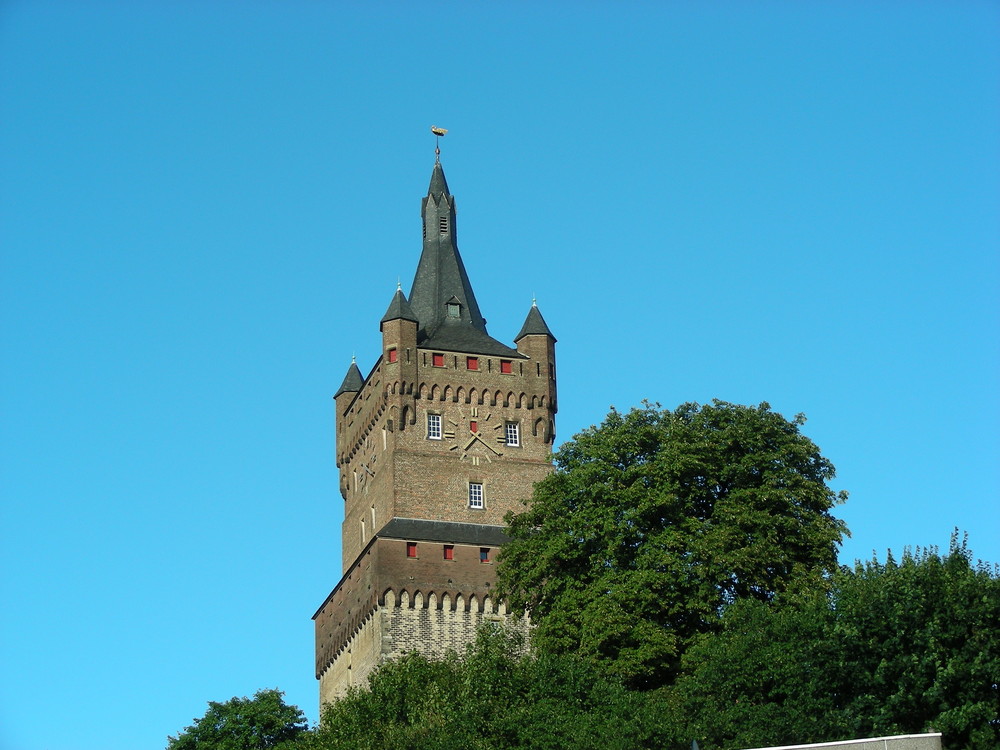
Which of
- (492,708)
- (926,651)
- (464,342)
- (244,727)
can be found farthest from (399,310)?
(926,651)

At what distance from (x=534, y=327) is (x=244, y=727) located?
68.1ft

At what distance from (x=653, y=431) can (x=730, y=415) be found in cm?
273

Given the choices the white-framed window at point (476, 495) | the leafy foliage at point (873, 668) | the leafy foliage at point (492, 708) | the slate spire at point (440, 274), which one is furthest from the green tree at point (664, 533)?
the slate spire at point (440, 274)

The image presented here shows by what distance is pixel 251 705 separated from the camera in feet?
242

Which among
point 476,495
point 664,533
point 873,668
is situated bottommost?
point 873,668

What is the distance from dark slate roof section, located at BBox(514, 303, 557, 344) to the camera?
80.2 m

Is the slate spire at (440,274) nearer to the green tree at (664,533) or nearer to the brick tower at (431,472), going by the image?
the brick tower at (431,472)

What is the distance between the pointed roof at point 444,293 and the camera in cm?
A: 7969

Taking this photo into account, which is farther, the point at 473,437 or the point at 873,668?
the point at 473,437

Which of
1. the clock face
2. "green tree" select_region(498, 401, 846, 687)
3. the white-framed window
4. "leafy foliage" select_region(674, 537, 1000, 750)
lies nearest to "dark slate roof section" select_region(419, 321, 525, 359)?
the clock face

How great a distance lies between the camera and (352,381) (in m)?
84.8

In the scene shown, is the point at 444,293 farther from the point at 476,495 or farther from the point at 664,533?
the point at 664,533

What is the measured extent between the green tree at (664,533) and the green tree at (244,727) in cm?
1507

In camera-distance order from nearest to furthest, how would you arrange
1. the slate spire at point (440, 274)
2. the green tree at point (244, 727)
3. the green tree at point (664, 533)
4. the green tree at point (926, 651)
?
1. the green tree at point (926, 651)
2. the green tree at point (664, 533)
3. the green tree at point (244, 727)
4. the slate spire at point (440, 274)
